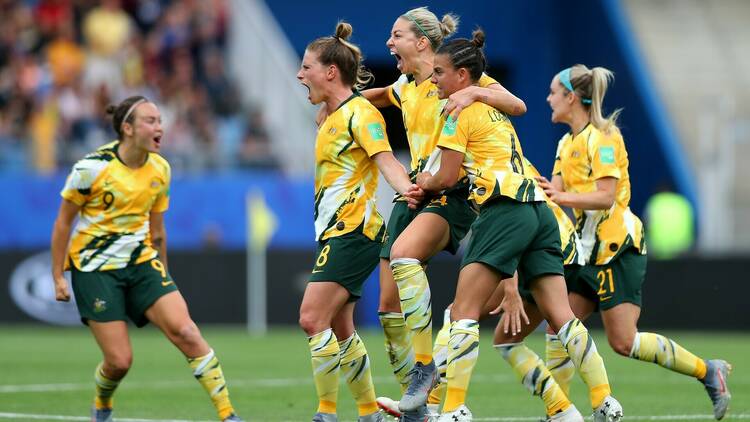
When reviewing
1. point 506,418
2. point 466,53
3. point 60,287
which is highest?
point 466,53

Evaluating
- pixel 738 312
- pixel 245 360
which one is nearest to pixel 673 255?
pixel 738 312

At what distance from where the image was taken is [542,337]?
19.7 meters

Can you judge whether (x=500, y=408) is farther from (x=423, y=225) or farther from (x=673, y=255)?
(x=673, y=255)

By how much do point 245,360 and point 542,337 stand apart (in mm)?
5502

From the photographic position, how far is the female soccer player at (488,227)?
26.6 feet

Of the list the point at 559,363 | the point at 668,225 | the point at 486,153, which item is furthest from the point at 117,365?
the point at 668,225

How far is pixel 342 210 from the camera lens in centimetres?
867

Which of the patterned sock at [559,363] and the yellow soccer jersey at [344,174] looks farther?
the patterned sock at [559,363]

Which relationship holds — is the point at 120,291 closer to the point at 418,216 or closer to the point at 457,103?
the point at 418,216

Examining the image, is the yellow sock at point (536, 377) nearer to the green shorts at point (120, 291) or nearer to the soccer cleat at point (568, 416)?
the soccer cleat at point (568, 416)

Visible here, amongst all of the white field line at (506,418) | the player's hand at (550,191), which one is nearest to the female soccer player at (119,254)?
the white field line at (506,418)

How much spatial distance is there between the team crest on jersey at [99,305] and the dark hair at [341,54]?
220 centimetres

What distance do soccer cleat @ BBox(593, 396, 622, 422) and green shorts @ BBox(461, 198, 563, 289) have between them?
839 millimetres

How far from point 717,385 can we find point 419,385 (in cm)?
242
